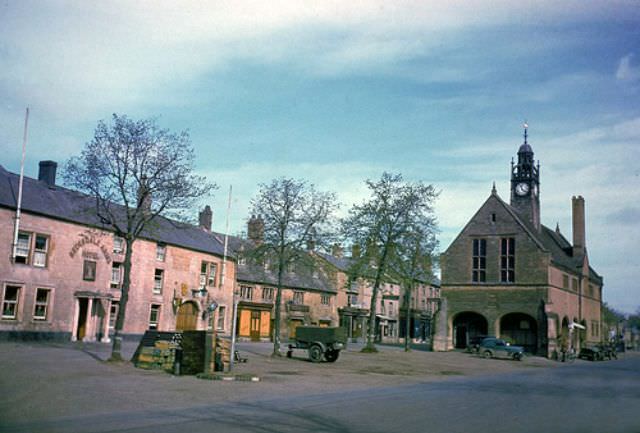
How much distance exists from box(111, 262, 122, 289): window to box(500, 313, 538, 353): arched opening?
111ft

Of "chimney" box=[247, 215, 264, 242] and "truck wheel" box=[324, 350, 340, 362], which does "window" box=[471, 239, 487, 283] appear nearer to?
"truck wheel" box=[324, 350, 340, 362]

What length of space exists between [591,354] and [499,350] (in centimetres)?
1427

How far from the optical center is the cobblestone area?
621 inches

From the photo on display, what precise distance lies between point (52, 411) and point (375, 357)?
31053 millimetres

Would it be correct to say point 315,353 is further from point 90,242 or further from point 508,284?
point 508,284

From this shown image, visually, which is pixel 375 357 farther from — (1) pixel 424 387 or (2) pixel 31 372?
(2) pixel 31 372

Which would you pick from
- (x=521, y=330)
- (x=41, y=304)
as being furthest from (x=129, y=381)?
(x=521, y=330)

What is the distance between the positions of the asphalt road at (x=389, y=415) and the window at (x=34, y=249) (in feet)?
85.5

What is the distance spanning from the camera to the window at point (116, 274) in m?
45.8

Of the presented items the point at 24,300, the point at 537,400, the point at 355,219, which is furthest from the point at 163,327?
the point at 537,400

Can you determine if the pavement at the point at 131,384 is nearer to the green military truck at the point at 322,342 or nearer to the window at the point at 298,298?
the green military truck at the point at 322,342

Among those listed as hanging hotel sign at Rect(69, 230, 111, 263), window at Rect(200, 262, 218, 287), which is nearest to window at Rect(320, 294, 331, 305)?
window at Rect(200, 262, 218, 287)

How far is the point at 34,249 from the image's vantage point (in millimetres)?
39375

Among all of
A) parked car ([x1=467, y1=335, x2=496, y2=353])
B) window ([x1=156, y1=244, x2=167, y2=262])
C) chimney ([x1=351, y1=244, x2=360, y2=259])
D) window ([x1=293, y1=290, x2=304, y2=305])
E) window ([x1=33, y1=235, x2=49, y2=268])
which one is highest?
chimney ([x1=351, y1=244, x2=360, y2=259])
